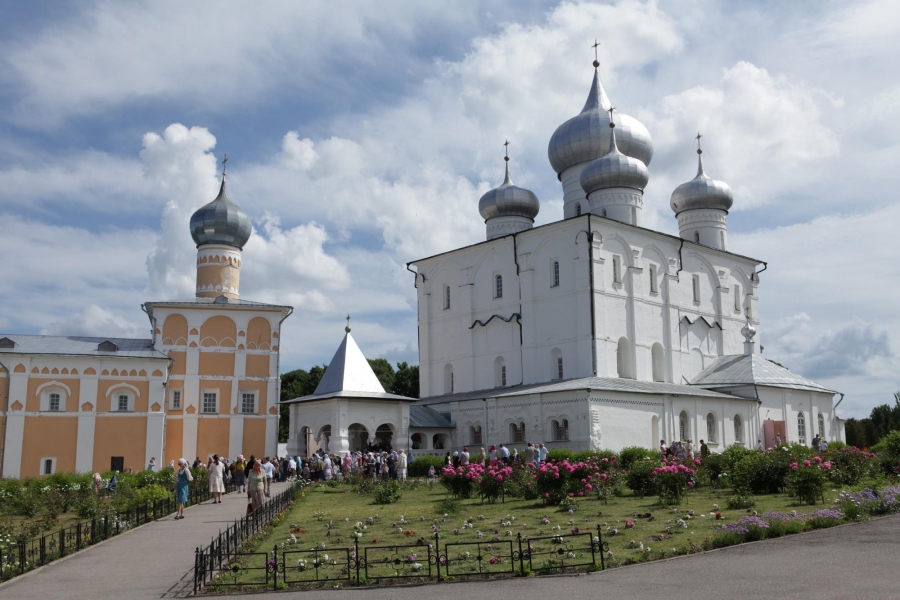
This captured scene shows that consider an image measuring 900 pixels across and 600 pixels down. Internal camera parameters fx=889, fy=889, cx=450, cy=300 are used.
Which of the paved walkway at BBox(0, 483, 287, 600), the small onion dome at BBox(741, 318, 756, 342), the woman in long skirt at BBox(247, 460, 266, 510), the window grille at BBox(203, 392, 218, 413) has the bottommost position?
the paved walkway at BBox(0, 483, 287, 600)

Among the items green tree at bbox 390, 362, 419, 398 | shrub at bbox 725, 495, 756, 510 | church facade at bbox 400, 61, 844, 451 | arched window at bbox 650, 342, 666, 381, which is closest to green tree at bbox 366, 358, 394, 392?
green tree at bbox 390, 362, 419, 398

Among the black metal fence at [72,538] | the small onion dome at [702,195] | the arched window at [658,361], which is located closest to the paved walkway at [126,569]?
the black metal fence at [72,538]

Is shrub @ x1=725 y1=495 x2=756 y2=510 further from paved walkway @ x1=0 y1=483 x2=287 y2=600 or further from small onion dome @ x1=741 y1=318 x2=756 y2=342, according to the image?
small onion dome @ x1=741 y1=318 x2=756 y2=342

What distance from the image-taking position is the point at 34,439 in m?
28.2

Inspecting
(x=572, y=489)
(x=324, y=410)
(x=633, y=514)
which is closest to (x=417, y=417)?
(x=324, y=410)

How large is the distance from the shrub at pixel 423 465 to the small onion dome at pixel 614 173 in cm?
1411

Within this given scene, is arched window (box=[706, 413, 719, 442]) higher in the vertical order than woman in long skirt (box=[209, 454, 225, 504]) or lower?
higher

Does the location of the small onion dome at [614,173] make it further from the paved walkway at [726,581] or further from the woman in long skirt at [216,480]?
the paved walkway at [726,581]

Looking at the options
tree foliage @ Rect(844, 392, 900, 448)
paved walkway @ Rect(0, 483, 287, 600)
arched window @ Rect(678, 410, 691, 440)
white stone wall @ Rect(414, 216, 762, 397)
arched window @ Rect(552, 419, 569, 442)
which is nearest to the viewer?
paved walkway @ Rect(0, 483, 287, 600)

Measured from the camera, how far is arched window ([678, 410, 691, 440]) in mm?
31078

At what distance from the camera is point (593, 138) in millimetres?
37438

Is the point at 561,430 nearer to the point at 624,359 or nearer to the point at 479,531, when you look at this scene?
the point at 624,359

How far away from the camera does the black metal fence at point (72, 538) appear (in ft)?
35.6

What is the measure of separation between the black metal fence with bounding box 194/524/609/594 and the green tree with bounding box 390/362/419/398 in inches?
1676
